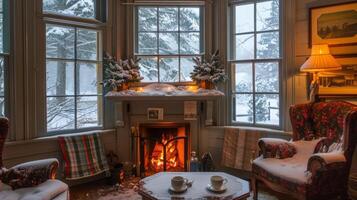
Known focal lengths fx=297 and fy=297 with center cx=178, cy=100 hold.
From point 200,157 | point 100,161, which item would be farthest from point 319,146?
point 100,161

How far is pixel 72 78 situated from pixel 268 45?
7.98 feet

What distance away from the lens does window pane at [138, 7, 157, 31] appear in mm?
3943

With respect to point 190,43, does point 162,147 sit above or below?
below

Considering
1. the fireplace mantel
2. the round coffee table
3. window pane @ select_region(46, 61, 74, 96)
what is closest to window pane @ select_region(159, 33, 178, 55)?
the fireplace mantel

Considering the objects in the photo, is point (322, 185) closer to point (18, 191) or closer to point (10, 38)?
point (18, 191)

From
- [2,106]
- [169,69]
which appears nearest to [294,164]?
[169,69]

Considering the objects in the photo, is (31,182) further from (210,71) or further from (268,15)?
(268,15)

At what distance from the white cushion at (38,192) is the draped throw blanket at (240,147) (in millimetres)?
2075

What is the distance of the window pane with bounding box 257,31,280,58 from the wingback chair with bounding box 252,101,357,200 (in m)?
0.84

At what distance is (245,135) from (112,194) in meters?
1.70

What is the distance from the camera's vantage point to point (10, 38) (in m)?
3.09

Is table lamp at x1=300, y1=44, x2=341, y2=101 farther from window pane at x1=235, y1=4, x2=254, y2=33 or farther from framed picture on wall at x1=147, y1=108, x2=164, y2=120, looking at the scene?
framed picture on wall at x1=147, y1=108, x2=164, y2=120

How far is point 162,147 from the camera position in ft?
12.9

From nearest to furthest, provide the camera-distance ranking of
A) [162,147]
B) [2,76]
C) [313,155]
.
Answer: [313,155] → [2,76] → [162,147]
